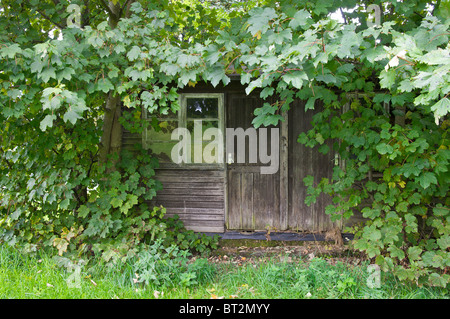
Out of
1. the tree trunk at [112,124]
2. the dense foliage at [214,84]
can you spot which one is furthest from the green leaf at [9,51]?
the tree trunk at [112,124]

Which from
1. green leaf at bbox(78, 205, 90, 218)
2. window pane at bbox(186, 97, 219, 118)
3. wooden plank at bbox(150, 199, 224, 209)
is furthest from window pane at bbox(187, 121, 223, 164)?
green leaf at bbox(78, 205, 90, 218)

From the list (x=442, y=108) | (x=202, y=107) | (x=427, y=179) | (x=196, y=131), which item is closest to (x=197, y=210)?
(x=196, y=131)

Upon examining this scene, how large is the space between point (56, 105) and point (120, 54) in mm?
1092

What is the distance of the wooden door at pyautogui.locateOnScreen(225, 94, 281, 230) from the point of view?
17.9ft

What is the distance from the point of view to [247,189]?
5539mm

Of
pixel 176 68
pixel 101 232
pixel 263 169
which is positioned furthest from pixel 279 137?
pixel 101 232

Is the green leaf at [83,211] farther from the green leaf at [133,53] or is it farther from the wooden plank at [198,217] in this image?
the green leaf at [133,53]

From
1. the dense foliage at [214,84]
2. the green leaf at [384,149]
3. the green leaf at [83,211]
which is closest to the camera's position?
the dense foliage at [214,84]

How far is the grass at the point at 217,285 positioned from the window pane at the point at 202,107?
257 cm

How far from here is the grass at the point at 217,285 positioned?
3393 millimetres

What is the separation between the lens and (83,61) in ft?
10.4

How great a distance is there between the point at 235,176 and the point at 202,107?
1.27 m

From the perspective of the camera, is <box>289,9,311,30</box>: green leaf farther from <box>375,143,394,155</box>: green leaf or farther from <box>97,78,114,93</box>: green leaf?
<box>97,78,114,93</box>: green leaf

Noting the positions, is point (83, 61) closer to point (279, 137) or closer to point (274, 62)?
point (274, 62)
